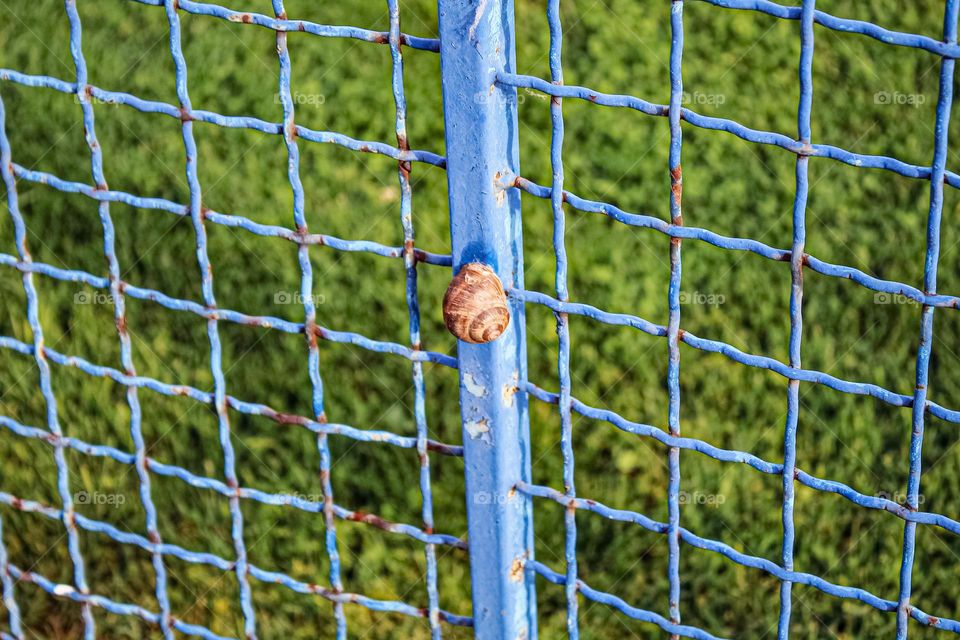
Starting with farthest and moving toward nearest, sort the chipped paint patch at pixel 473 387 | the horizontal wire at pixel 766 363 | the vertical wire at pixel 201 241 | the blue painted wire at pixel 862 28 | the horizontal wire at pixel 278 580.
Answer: the horizontal wire at pixel 278 580 → the vertical wire at pixel 201 241 → the chipped paint patch at pixel 473 387 → the horizontal wire at pixel 766 363 → the blue painted wire at pixel 862 28

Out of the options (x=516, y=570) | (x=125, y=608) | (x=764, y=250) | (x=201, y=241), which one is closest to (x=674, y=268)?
(x=764, y=250)

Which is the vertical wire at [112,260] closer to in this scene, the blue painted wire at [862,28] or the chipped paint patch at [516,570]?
the chipped paint patch at [516,570]

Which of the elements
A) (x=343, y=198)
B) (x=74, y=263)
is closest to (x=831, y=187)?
(x=343, y=198)

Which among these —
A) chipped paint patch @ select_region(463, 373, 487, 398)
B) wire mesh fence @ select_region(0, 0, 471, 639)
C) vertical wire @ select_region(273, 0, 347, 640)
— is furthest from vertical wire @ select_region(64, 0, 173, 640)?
chipped paint patch @ select_region(463, 373, 487, 398)

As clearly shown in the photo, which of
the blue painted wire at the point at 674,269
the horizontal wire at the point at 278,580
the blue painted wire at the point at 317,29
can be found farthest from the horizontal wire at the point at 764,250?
the horizontal wire at the point at 278,580

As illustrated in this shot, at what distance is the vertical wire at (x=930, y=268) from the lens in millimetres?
1452

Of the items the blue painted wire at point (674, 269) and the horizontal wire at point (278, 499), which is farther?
the horizontal wire at point (278, 499)

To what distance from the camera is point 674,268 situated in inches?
67.3

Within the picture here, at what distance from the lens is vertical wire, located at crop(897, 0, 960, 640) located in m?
1.45

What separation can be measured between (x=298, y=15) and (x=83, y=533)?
5.71ft

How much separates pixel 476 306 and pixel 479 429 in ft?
0.84

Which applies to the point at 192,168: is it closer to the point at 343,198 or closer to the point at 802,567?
the point at 343,198

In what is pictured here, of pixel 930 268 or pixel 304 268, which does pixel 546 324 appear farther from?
pixel 930 268

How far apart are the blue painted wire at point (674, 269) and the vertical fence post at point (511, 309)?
250mm
